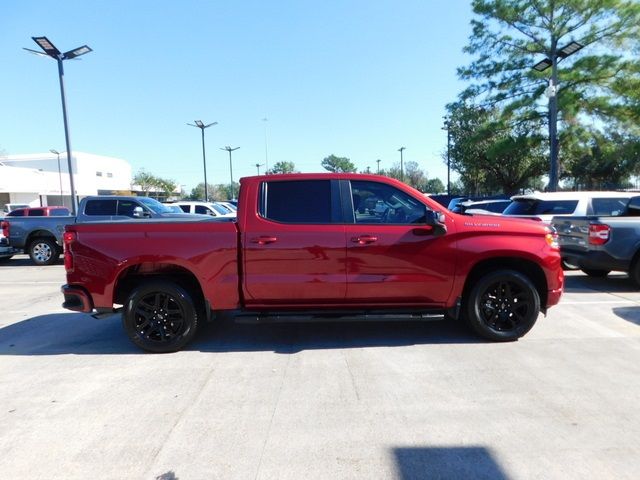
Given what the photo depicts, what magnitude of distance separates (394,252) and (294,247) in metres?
1.08

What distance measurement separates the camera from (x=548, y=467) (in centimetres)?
276

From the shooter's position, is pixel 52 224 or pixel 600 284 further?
pixel 52 224

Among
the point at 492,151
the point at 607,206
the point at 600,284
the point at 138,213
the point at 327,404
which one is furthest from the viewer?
the point at 492,151

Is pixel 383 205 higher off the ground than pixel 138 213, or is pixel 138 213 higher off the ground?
pixel 383 205

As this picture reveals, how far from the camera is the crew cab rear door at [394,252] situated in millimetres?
4773

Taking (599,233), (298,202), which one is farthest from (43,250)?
(599,233)

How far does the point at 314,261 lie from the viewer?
476cm

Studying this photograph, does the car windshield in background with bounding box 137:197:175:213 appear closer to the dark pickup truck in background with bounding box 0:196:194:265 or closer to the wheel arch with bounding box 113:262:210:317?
the dark pickup truck in background with bounding box 0:196:194:265

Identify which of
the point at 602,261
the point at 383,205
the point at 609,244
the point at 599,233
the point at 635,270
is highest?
the point at 383,205

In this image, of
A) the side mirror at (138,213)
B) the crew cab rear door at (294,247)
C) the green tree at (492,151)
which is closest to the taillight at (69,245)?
the crew cab rear door at (294,247)

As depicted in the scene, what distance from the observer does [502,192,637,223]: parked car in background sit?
9.76 metres

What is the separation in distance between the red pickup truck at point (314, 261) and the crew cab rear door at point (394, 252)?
11 mm

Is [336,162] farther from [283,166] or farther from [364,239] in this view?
[364,239]

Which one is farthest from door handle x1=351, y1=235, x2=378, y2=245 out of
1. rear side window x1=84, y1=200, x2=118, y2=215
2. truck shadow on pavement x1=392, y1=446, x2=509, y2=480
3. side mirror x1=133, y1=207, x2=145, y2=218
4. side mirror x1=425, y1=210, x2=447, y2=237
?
rear side window x1=84, y1=200, x2=118, y2=215
